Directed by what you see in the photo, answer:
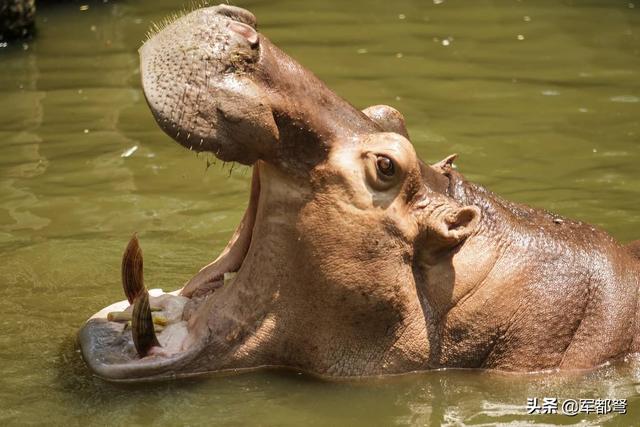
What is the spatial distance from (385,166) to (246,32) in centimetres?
75

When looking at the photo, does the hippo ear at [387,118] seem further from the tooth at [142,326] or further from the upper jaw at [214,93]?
the tooth at [142,326]

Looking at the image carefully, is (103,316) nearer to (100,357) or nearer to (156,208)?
(100,357)

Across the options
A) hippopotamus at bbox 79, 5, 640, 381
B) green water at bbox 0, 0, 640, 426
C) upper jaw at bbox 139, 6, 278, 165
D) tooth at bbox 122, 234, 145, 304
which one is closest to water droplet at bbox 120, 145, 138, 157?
green water at bbox 0, 0, 640, 426

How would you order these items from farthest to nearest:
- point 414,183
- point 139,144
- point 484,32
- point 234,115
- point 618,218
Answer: point 484,32 < point 139,144 < point 618,218 < point 414,183 < point 234,115

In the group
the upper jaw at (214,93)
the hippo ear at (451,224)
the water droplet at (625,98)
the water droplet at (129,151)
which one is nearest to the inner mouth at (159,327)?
the upper jaw at (214,93)

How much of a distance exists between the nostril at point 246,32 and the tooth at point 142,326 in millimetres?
1072

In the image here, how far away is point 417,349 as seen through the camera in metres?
5.06

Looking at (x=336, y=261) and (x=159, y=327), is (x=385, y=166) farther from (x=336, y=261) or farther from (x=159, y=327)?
(x=159, y=327)

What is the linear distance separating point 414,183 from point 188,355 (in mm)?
1203

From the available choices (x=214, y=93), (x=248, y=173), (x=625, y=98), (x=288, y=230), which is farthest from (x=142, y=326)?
(x=625, y=98)

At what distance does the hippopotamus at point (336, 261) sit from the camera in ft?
14.9

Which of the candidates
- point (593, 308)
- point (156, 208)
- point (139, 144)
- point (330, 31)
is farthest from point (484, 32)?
point (593, 308)

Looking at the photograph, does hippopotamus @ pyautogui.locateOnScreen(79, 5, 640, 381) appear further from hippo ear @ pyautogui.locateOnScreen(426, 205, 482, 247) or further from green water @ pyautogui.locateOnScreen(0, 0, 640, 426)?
green water @ pyautogui.locateOnScreen(0, 0, 640, 426)

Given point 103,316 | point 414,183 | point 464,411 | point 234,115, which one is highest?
point 234,115
